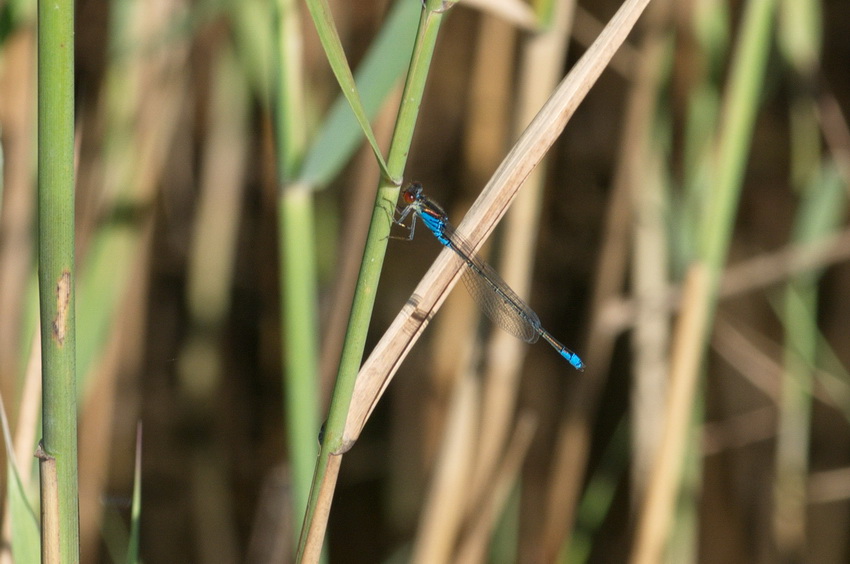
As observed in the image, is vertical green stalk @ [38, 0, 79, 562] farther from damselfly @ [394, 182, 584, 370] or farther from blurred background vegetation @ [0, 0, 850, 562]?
damselfly @ [394, 182, 584, 370]

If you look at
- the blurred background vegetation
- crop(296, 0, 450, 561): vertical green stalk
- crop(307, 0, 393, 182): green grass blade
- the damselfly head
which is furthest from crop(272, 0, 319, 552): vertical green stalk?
the damselfly head

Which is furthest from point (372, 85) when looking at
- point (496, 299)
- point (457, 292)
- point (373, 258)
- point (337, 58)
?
point (457, 292)

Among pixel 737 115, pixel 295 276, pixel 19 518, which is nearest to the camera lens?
pixel 19 518

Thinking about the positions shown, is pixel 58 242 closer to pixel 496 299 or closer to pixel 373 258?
pixel 373 258

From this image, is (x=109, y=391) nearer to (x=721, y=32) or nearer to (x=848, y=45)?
(x=721, y=32)

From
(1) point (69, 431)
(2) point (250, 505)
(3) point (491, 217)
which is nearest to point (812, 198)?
(3) point (491, 217)

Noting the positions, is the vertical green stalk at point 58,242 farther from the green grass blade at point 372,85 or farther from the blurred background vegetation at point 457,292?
the green grass blade at point 372,85
